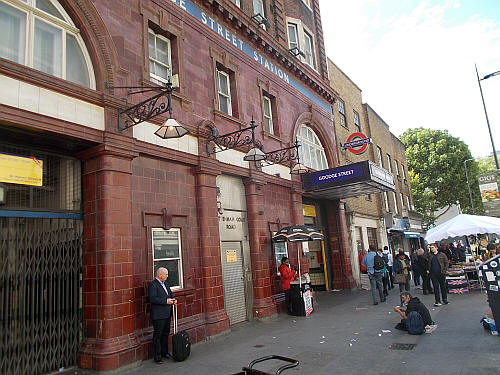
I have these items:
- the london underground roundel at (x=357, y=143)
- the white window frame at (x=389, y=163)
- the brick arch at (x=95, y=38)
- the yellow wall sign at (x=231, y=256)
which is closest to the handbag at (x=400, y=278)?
the yellow wall sign at (x=231, y=256)

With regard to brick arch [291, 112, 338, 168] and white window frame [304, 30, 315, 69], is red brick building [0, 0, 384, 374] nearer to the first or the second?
brick arch [291, 112, 338, 168]

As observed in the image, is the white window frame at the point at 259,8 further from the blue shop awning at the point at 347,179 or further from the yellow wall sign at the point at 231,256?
the yellow wall sign at the point at 231,256

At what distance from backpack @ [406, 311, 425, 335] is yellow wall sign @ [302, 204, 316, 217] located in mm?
8313

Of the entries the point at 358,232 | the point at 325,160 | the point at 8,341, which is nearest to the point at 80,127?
the point at 8,341

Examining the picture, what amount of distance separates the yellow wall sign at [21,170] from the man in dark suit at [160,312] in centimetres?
291

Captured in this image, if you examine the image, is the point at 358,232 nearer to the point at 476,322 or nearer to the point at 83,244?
the point at 476,322

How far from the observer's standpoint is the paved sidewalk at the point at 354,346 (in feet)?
20.2

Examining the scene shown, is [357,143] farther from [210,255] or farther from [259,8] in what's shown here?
[210,255]

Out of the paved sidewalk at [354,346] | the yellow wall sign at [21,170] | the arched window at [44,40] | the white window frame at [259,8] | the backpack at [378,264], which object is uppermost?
the white window frame at [259,8]

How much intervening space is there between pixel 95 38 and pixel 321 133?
40.4ft

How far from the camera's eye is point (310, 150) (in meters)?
17.3

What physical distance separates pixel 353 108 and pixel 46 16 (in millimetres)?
19907

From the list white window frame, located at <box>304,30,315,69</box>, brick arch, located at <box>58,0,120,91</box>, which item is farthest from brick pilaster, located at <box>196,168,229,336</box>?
white window frame, located at <box>304,30,315,69</box>

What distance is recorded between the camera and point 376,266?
13.1 meters
